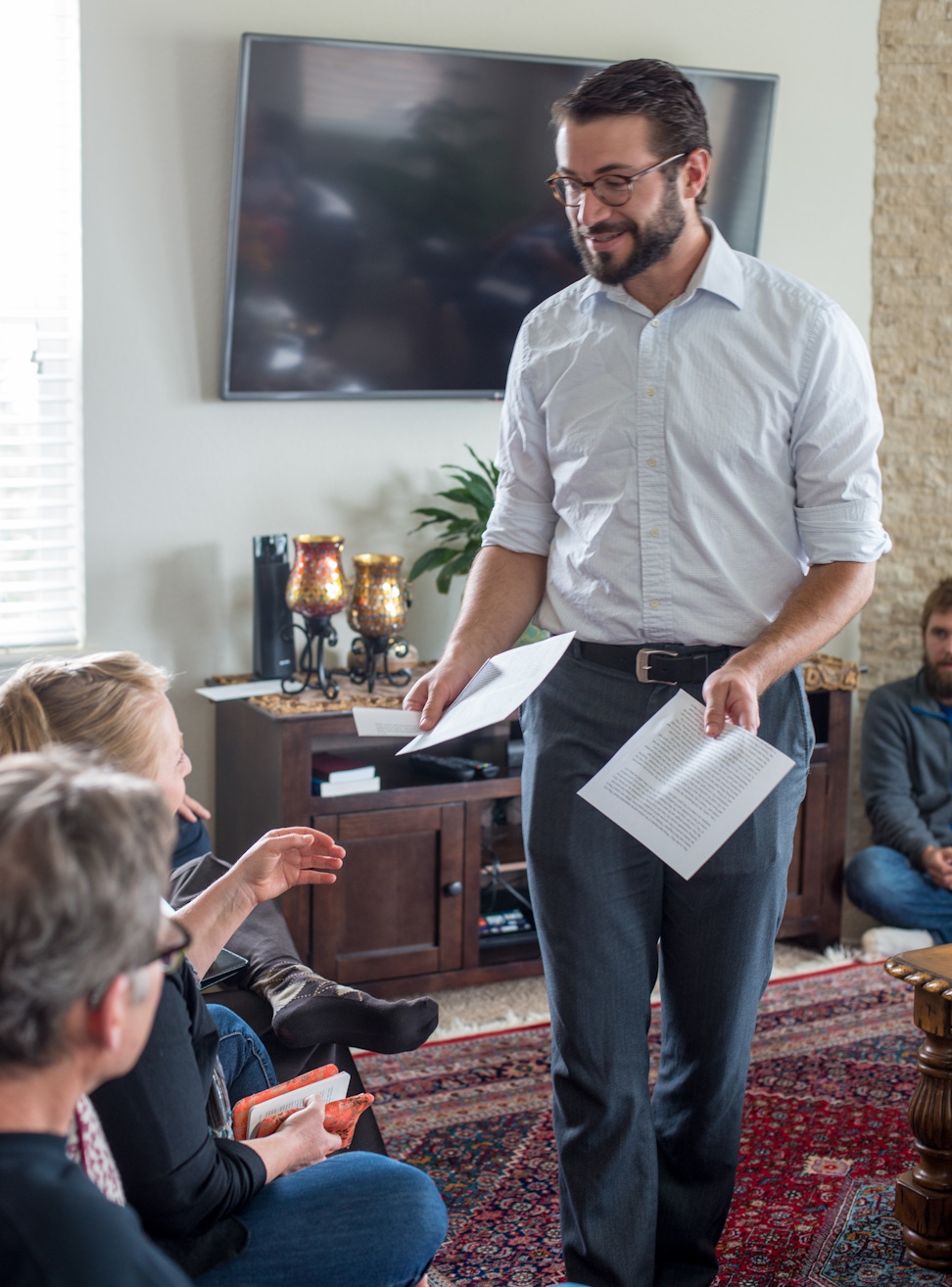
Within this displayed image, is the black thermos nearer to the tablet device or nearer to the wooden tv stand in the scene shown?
the wooden tv stand

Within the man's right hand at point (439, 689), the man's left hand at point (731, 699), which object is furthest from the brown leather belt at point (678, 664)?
the man's right hand at point (439, 689)

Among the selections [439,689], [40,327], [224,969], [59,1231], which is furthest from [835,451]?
[40,327]

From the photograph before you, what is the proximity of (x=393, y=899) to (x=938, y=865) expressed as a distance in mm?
1319

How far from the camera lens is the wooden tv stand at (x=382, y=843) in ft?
9.04

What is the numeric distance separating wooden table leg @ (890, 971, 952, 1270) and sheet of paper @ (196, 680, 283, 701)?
Result: 59.6 inches

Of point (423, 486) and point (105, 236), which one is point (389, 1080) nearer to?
point (423, 486)

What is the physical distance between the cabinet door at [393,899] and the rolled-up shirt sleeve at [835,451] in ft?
4.68

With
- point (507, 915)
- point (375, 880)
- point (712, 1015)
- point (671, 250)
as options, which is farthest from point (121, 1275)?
point (507, 915)

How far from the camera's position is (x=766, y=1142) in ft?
7.64

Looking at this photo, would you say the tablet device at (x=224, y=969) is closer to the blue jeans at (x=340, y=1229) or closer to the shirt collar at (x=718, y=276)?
the blue jeans at (x=340, y=1229)

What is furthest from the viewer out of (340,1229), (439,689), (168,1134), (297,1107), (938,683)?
(938,683)

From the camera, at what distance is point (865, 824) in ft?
12.2

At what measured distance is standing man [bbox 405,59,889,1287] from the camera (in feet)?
5.32

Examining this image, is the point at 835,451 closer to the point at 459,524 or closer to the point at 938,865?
the point at 459,524
